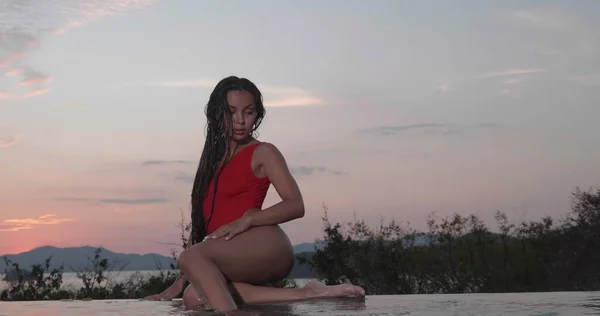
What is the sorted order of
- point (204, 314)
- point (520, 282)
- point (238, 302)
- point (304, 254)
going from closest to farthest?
point (204, 314) < point (238, 302) < point (520, 282) < point (304, 254)

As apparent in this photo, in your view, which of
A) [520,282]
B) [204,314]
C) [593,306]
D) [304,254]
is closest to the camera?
[204,314]

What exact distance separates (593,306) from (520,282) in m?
6.42

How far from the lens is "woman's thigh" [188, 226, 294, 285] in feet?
14.8

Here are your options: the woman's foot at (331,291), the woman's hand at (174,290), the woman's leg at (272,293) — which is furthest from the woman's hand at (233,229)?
the woman's hand at (174,290)

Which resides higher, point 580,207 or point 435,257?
point 580,207

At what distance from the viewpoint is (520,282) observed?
10.6m

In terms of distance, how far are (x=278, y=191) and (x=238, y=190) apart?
0.90 feet

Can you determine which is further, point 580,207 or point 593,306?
point 580,207

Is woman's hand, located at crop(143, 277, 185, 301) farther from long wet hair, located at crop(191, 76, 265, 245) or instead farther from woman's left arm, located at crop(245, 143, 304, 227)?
woman's left arm, located at crop(245, 143, 304, 227)

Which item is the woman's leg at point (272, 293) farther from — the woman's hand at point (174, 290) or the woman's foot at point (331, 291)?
the woman's hand at point (174, 290)

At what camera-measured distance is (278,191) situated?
470 centimetres

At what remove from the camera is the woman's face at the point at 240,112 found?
4.88 meters

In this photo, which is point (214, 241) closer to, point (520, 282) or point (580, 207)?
point (520, 282)

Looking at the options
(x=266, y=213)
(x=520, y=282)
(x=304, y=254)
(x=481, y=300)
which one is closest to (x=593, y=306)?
(x=481, y=300)
